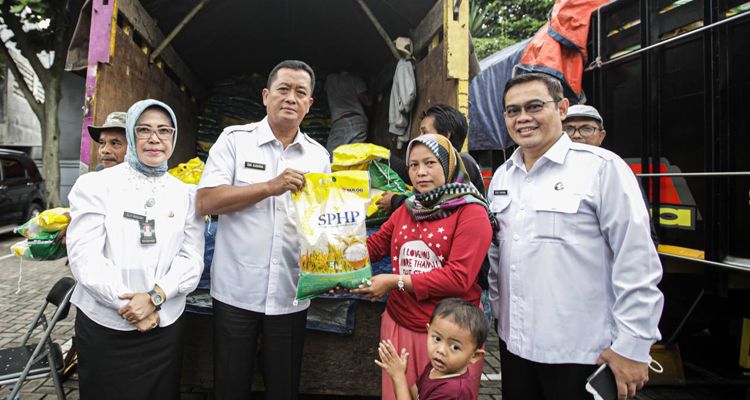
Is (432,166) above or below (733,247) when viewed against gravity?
above

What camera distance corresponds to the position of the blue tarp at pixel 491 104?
4.97 m

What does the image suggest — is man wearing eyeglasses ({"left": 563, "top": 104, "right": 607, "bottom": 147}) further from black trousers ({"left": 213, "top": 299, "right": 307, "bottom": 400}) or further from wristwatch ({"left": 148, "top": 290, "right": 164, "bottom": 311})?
wristwatch ({"left": 148, "top": 290, "right": 164, "bottom": 311})

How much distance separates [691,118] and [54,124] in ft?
37.1

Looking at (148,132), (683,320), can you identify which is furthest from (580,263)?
(683,320)

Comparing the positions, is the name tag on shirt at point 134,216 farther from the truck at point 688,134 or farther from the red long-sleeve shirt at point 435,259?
the truck at point 688,134

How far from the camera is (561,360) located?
4.97ft

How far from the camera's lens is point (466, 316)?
58.0 inches

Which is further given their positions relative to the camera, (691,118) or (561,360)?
(691,118)

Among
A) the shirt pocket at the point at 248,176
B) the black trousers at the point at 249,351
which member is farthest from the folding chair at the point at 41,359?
the shirt pocket at the point at 248,176

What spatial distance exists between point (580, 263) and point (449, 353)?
1.92 ft

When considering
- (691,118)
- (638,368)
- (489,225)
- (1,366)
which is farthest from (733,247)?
(1,366)

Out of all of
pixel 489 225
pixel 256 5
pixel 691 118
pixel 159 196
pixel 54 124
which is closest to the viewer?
pixel 489 225

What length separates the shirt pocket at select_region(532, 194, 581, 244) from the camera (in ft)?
4.98

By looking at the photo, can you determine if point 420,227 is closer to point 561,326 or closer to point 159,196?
point 561,326
